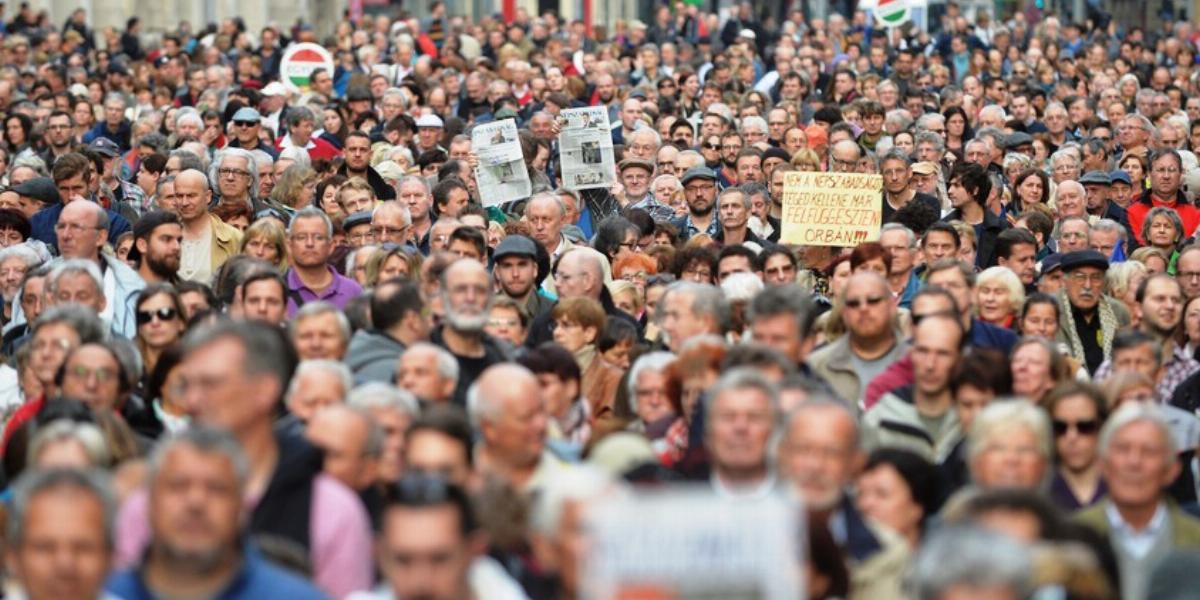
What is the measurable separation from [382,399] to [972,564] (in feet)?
9.71

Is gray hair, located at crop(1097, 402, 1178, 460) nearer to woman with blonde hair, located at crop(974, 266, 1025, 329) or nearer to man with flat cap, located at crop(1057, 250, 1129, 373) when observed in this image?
woman with blonde hair, located at crop(974, 266, 1025, 329)

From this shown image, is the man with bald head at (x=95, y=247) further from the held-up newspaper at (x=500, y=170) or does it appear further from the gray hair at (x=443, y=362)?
the held-up newspaper at (x=500, y=170)

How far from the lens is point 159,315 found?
11.7 meters

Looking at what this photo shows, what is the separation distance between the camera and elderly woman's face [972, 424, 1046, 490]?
825 cm

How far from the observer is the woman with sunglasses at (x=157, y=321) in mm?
11656

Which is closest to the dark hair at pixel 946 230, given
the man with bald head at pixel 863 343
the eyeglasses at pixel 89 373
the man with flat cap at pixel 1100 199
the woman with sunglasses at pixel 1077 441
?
the man with bald head at pixel 863 343

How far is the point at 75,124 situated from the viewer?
24.1 m

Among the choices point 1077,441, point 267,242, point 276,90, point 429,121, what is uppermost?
point 276,90

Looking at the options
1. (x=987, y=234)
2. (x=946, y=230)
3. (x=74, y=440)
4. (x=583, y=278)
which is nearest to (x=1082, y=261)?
(x=946, y=230)

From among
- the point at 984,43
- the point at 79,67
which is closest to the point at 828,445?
the point at 79,67

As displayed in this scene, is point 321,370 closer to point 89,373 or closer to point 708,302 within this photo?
point 89,373

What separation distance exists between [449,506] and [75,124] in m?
18.1

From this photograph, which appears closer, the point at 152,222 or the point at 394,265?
the point at 394,265

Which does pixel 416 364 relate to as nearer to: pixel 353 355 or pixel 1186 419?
pixel 353 355
